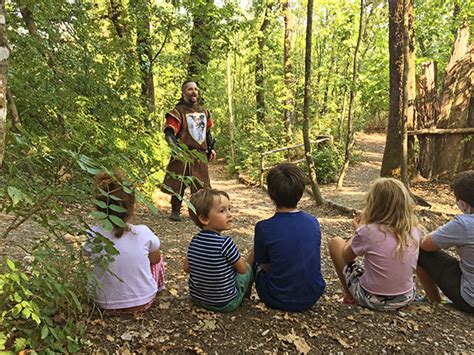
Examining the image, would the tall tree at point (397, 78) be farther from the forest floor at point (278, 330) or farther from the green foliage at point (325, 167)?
the forest floor at point (278, 330)

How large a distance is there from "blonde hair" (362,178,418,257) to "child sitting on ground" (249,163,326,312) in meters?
0.51

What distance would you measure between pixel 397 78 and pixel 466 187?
4515 millimetres

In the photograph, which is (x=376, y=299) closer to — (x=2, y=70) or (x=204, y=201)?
(x=204, y=201)

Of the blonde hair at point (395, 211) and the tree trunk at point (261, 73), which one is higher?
the tree trunk at point (261, 73)

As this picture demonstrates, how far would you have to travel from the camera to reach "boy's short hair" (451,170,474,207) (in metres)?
2.79

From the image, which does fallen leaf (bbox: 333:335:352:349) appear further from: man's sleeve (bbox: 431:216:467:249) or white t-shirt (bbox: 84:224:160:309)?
white t-shirt (bbox: 84:224:160:309)

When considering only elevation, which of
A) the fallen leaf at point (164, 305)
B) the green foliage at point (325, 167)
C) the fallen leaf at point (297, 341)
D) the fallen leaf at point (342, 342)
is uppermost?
the fallen leaf at point (164, 305)

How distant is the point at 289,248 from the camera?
2588 mm

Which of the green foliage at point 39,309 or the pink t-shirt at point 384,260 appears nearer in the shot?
the green foliage at point 39,309

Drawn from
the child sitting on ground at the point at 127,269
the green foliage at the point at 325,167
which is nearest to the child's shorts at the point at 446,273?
the child sitting on ground at the point at 127,269

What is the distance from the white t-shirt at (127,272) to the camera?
95.0 inches

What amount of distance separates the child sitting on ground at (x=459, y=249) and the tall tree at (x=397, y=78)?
3.87 metres

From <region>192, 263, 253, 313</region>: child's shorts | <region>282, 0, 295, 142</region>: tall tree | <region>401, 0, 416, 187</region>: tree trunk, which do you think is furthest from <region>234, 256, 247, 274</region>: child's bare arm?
<region>282, 0, 295, 142</region>: tall tree

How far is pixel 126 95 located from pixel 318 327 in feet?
18.1
